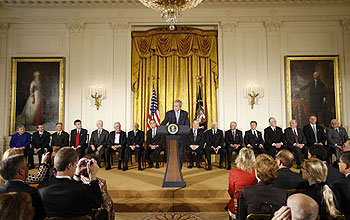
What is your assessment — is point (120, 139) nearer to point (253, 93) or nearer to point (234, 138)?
point (234, 138)

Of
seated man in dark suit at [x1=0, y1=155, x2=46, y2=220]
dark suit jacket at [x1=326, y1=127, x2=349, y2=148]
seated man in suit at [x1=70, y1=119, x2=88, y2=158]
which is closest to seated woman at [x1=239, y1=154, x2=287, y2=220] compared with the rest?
seated man in dark suit at [x1=0, y1=155, x2=46, y2=220]

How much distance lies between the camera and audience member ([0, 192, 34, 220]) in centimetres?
136

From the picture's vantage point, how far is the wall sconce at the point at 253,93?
29.7 ft

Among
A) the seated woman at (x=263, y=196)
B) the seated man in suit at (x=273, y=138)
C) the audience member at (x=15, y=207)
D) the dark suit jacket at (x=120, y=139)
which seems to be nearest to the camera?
the audience member at (x=15, y=207)

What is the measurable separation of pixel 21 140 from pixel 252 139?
6.48 meters

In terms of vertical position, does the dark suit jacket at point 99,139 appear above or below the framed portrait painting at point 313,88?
below

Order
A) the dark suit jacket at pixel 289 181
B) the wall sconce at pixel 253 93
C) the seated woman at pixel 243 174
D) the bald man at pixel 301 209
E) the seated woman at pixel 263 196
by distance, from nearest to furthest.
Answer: the bald man at pixel 301 209 → the seated woman at pixel 263 196 → the dark suit jacket at pixel 289 181 → the seated woman at pixel 243 174 → the wall sconce at pixel 253 93

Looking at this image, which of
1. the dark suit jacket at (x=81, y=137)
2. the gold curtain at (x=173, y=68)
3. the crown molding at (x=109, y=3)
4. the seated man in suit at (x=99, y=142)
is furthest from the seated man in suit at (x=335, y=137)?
the dark suit jacket at (x=81, y=137)

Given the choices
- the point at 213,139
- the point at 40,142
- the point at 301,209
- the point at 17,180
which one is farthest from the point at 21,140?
the point at 301,209

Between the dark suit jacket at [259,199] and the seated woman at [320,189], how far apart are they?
0.23 m

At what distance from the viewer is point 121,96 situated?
930 cm

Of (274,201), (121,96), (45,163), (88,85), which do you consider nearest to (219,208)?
(274,201)

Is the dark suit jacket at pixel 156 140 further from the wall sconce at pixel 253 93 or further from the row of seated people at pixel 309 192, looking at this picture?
the row of seated people at pixel 309 192

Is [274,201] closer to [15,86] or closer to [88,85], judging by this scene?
[88,85]
